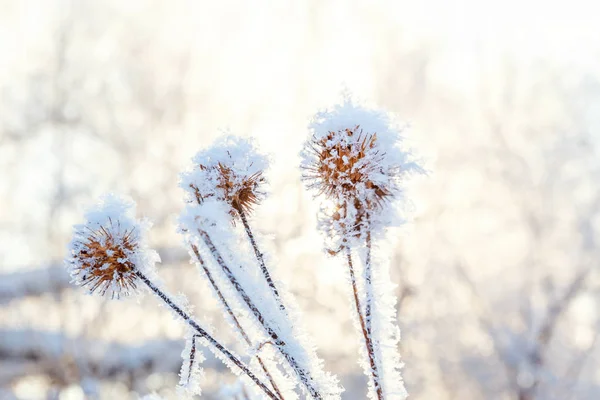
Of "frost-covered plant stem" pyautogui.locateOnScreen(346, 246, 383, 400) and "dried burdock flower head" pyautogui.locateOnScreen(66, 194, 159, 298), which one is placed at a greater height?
"dried burdock flower head" pyautogui.locateOnScreen(66, 194, 159, 298)

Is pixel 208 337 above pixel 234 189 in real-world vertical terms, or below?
below

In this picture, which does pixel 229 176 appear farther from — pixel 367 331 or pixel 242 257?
pixel 367 331

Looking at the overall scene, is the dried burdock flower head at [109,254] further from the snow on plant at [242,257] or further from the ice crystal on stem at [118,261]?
the snow on plant at [242,257]

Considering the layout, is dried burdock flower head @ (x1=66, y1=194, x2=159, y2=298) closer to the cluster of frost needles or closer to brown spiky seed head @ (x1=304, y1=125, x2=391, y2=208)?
the cluster of frost needles

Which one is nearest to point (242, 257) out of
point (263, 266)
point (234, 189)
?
point (263, 266)

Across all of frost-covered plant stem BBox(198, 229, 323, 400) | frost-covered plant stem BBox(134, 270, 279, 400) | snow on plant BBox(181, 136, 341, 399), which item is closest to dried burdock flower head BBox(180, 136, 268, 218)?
snow on plant BBox(181, 136, 341, 399)

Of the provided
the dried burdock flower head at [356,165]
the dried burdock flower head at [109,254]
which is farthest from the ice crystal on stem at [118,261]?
the dried burdock flower head at [356,165]

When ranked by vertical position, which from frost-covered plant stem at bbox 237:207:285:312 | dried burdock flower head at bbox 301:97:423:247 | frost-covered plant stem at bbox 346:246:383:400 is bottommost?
frost-covered plant stem at bbox 346:246:383:400
